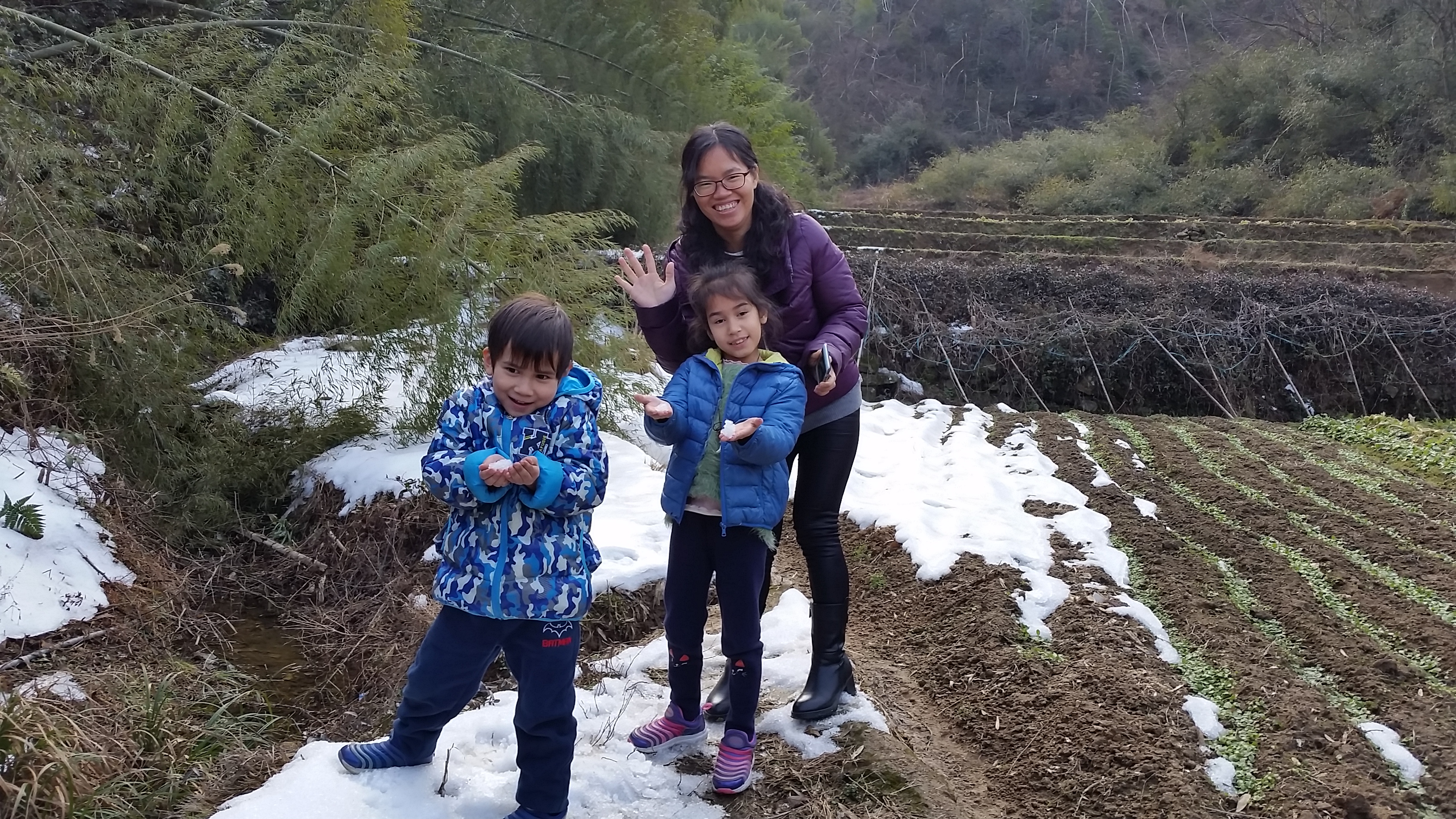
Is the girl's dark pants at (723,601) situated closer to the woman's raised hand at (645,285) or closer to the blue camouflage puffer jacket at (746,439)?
the blue camouflage puffer jacket at (746,439)

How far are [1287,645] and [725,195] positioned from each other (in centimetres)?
266

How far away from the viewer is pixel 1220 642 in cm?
346

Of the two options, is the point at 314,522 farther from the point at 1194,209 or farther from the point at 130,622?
the point at 1194,209

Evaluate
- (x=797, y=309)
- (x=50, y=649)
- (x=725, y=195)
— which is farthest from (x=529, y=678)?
(x=50, y=649)

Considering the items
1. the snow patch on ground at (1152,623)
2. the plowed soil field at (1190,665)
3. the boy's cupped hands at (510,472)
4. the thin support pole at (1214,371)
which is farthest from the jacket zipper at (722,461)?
the thin support pole at (1214,371)

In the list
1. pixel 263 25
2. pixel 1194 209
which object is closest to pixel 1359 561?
pixel 263 25

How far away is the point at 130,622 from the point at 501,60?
544 centimetres

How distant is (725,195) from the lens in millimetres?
2453

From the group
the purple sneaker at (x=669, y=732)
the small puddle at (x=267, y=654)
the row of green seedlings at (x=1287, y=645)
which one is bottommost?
the small puddle at (x=267, y=654)

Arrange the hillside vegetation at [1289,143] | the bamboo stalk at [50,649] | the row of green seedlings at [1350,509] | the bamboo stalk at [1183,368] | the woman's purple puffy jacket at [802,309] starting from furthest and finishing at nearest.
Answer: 1. the hillside vegetation at [1289,143]
2. the bamboo stalk at [1183,368]
3. the row of green seedlings at [1350,509]
4. the bamboo stalk at [50,649]
5. the woman's purple puffy jacket at [802,309]

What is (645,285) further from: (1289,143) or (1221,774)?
(1289,143)

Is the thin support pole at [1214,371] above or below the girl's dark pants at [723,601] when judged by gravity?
below

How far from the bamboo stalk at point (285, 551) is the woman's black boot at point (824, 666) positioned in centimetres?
281

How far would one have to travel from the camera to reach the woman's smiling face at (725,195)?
2436 millimetres
